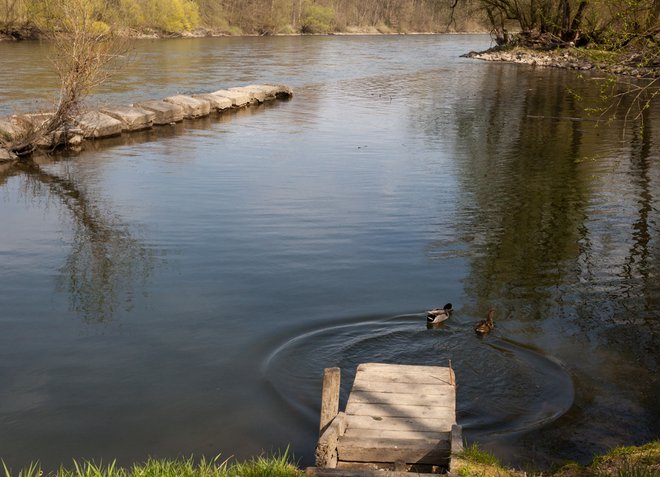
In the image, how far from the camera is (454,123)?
93.2ft

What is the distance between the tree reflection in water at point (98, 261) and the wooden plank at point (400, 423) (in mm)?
4700

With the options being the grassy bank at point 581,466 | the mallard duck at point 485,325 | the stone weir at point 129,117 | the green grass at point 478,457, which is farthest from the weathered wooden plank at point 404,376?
the stone weir at point 129,117

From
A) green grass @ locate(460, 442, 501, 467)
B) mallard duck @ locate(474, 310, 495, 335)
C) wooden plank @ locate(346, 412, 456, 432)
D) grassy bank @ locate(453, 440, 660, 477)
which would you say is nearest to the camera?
grassy bank @ locate(453, 440, 660, 477)

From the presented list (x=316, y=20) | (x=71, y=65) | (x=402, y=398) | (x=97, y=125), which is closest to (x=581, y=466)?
(x=402, y=398)

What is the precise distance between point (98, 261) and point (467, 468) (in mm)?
8393

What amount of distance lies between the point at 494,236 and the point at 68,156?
12910 mm

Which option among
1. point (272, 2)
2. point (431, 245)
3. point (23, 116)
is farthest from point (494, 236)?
point (272, 2)

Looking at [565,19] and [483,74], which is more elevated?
[565,19]

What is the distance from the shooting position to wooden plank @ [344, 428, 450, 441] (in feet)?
22.6

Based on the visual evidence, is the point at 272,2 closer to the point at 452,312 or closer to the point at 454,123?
the point at 454,123

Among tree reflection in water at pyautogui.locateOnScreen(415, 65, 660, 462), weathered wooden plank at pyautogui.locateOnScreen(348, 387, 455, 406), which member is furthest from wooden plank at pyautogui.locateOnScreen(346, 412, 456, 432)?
tree reflection in water at pyautogui.locateOnScreen(415, 65, 660, 462)

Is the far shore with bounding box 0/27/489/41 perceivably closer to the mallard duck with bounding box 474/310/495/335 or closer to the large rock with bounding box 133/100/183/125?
the large rock with bounding box 133/100/183/125

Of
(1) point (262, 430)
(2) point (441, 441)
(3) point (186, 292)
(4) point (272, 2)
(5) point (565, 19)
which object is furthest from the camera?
(4) point (272, 2)

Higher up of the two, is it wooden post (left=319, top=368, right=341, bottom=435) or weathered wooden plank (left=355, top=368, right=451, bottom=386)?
wooden post (left=319, top=368, right=341, bottom=435)
